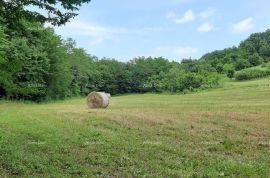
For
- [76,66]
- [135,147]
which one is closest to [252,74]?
[76,66]

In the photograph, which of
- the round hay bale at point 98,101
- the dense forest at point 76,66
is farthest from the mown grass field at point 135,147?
the round hay bale at point 98,101

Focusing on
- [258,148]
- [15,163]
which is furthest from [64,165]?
[258,148]

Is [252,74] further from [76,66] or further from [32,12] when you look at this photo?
[32,12]

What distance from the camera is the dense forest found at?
11.5 metres

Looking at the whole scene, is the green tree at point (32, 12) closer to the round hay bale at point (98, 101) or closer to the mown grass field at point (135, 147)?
the mown grass field at point (135, 147)

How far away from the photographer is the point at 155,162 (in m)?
11.3

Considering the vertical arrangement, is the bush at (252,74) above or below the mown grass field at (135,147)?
above

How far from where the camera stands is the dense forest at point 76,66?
11477mm

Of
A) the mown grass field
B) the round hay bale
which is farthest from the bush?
the mown grass field

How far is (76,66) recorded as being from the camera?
81.9 m

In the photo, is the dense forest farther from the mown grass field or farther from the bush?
the bush

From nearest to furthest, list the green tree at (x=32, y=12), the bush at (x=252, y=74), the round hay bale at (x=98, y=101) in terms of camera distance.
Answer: the green tree at (x=32, y=12)
the round hay bale at (x=98, y=101)
the bush at (x=252, y=74)

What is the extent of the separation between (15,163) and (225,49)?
4015 inches

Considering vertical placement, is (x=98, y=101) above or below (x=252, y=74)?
below
